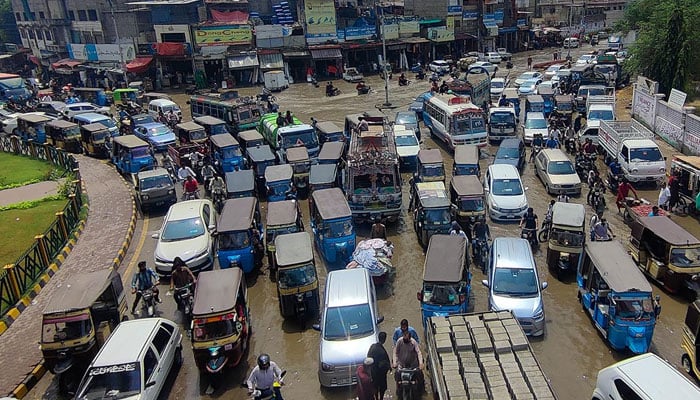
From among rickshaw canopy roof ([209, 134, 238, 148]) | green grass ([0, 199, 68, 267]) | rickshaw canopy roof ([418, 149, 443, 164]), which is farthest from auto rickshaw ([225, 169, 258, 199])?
green grass ([0, 199, 68, 267])

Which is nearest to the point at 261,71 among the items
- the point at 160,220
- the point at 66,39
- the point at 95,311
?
the point at 66,39

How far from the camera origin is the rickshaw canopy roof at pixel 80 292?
1159 cm

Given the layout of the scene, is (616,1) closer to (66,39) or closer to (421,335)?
(66,39)

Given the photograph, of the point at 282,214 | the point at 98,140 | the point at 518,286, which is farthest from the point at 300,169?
the point at 98,140

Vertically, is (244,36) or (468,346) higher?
(244,36)

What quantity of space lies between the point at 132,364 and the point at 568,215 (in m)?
12.3

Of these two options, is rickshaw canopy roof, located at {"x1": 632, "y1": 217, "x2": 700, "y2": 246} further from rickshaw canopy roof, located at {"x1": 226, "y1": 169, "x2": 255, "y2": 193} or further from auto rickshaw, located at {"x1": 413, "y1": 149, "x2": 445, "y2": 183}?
rickshaw canopy roof, located at {"x1": 226, "y1": 169, "x2": 255, "y2": 193}

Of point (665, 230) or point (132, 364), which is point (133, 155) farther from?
point (665, 230)

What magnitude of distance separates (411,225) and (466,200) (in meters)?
2.58

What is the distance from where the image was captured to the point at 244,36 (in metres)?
53.9

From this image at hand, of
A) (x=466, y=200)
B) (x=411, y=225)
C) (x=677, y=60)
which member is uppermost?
(x=677, y=60)

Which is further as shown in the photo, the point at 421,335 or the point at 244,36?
the point at 244,36

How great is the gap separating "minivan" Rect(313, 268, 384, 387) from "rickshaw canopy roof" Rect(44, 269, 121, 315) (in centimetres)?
521

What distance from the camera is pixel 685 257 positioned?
1370 cm
